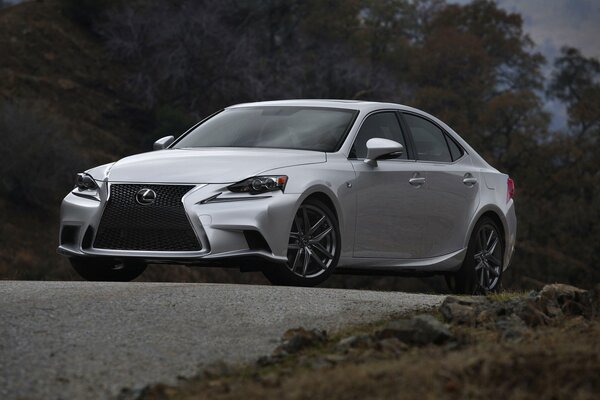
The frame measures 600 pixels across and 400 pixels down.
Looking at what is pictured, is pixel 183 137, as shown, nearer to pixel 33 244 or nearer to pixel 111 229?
pixel 111 229

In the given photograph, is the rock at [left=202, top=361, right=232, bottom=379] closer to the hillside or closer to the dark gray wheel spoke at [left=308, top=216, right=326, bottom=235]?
the dark gray wheel spoke at [left=308, top=216, right=326, bottom=235]

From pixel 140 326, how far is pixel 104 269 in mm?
3627

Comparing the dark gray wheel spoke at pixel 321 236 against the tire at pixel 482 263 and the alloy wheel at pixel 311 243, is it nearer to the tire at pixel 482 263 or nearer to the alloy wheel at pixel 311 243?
the alloy wheel at pixel 311 243

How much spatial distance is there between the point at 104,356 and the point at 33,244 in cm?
3299

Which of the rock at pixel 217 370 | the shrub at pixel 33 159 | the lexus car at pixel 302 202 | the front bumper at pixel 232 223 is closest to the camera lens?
the rock at pixel 217 370

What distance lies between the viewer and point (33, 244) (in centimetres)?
3847

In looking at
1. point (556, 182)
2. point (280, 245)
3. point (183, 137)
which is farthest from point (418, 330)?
point (556, 182)

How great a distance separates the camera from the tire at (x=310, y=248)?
31.6 feet

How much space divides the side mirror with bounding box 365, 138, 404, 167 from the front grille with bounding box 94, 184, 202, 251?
1.73 m

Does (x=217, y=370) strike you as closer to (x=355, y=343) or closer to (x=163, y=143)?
(x=355, y=343)

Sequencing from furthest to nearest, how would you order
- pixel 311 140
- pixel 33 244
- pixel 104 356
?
1. pixel 33 244
2. pixel 311 140
3. pixel 104 356

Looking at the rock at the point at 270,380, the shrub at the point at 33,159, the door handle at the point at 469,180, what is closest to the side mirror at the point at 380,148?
the door handle at the point at 469,180

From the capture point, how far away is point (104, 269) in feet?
34.9

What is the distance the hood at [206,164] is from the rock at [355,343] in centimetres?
288
